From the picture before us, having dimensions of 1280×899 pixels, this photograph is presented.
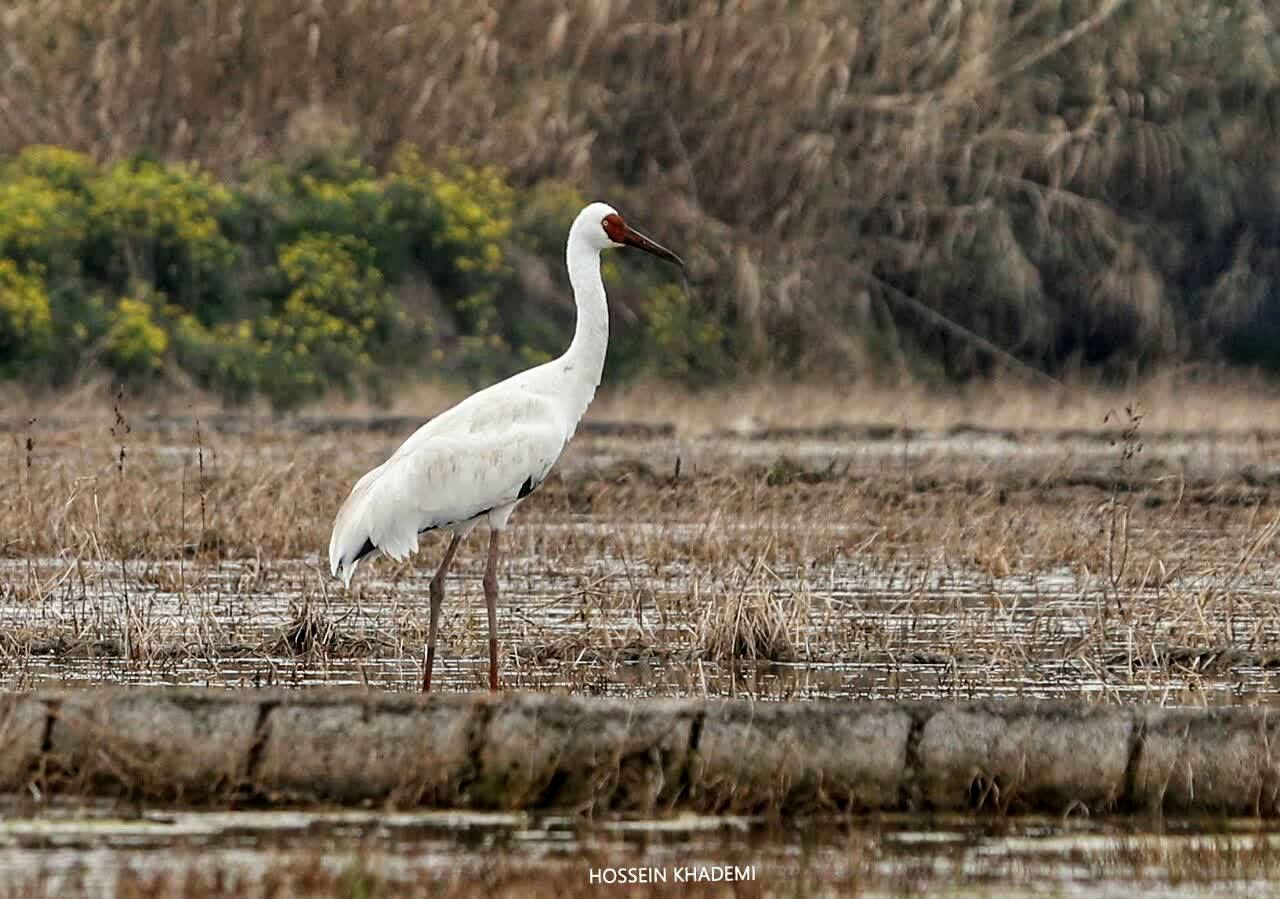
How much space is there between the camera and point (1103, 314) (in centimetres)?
3262

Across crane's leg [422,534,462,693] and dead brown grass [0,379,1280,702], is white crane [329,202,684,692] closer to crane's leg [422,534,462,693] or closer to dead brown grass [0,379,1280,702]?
crane's leg [422,534,462,693]

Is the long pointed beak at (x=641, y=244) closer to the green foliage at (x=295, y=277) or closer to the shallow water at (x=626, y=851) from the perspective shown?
the shallow water at (x=626, y=851)

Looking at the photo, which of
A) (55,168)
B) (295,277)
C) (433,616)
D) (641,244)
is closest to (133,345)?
(295,277)

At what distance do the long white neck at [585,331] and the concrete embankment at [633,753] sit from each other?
3139 mm

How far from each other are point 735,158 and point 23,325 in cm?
1043

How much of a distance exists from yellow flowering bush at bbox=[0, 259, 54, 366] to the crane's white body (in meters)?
16.6

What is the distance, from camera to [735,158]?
32.8 meters

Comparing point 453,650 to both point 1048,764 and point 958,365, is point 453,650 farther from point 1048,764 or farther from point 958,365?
point 958,365

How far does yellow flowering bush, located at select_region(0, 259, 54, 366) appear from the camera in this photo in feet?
84.7

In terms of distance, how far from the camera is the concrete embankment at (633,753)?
6.89 m

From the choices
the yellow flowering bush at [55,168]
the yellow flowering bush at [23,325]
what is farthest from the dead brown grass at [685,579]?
the yellow flowering bush at [55,168]

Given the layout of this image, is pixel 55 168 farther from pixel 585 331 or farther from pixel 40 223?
pixel 585 331

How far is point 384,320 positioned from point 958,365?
25.7ft

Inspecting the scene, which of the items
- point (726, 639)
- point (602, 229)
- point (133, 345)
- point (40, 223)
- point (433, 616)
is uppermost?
point (40, 223)
